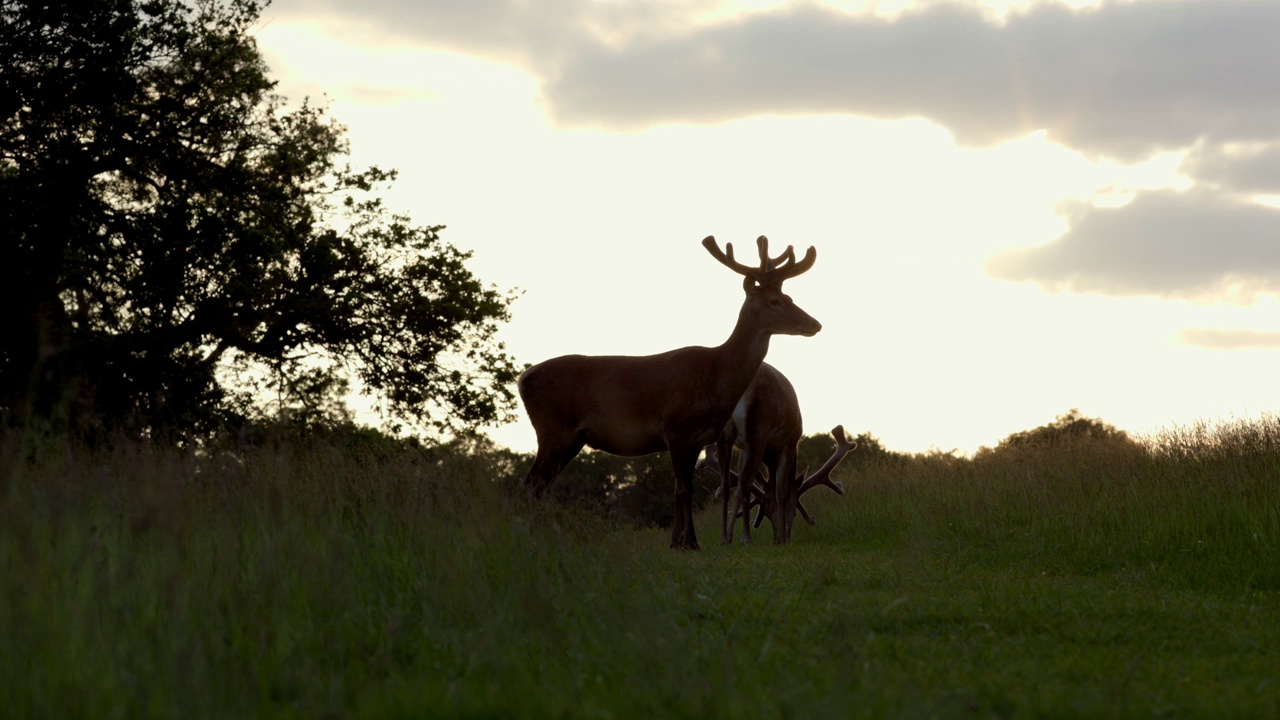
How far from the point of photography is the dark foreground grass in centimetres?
530

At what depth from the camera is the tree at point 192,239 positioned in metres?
18.6

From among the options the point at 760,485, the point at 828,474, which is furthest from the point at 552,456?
the point at 828,474

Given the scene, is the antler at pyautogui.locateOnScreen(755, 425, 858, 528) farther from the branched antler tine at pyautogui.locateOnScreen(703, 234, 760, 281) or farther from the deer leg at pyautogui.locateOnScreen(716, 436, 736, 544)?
the branched antler tine at pyautogui.locateOnScreen(703, 234, 760, 281)

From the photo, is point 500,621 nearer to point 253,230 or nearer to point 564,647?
point 564,647

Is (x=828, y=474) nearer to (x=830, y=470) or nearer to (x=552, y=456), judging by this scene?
(x=830, y=470)

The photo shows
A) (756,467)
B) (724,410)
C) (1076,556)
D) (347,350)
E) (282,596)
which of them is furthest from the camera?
(347,350)

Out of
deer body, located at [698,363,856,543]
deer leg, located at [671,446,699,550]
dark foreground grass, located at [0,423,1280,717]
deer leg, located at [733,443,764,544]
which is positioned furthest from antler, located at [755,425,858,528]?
dark foreground grass, located at [0,423,1280,717]

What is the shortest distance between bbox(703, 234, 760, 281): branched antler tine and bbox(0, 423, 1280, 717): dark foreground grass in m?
3.53

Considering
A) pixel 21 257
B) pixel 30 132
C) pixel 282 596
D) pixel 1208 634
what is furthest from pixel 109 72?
pixel 1208 634

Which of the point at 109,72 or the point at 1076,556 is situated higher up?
the point at 109,72

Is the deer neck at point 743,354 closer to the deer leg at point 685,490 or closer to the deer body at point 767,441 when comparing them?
the deer leg at point 685,490

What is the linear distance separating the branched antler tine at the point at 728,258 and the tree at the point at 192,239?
6.48m

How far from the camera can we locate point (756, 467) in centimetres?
1531

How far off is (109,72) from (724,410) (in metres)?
12.1
